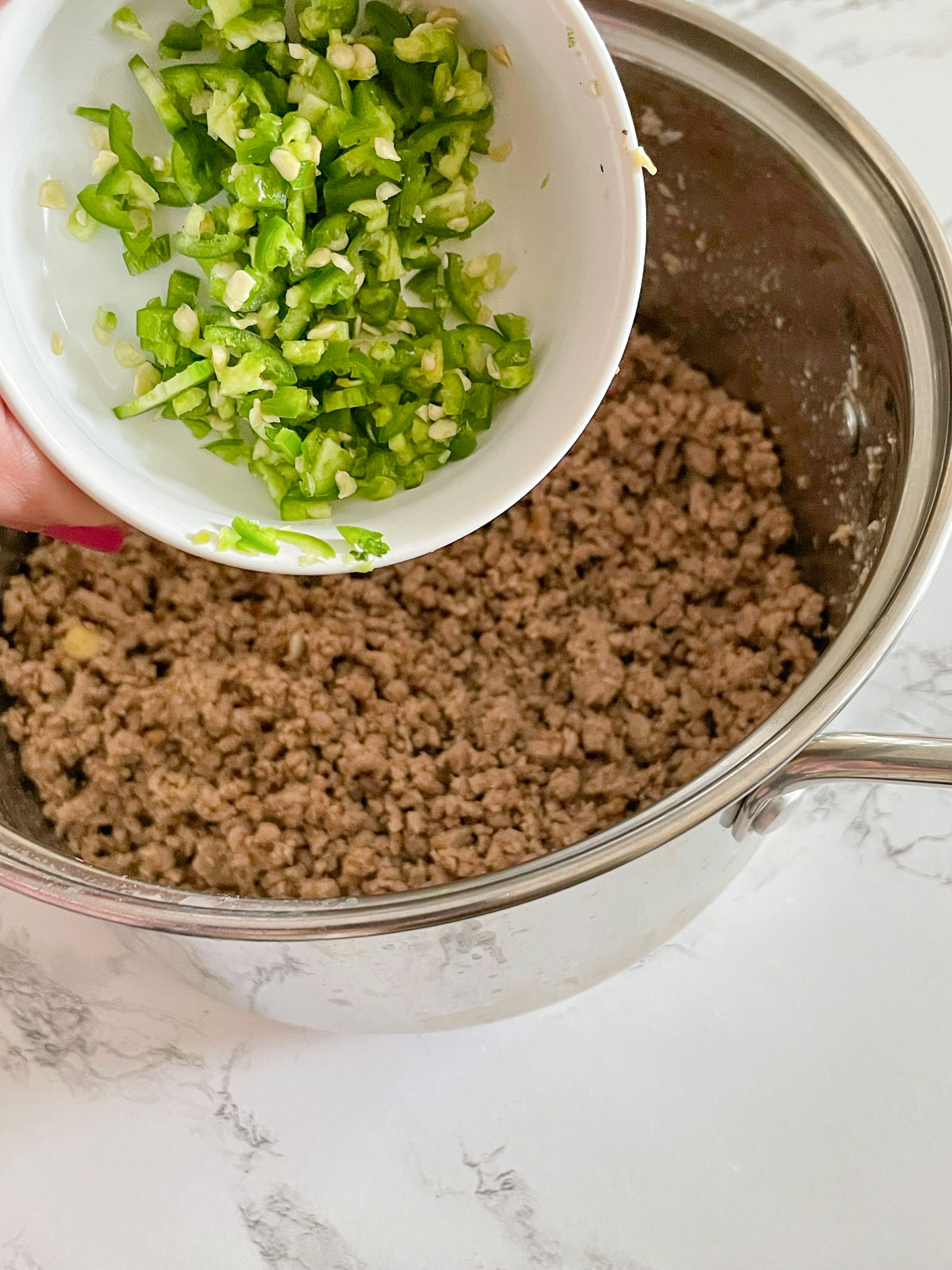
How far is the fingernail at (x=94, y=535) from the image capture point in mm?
1099

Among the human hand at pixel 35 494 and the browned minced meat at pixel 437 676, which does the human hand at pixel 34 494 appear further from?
the browned minced meat at pixel 437 676

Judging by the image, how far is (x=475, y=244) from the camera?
41.2 inches

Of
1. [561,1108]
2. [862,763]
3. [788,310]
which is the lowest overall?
[561,1108]

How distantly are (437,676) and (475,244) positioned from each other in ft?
1.51

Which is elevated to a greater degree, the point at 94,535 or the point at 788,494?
the point at 788,494

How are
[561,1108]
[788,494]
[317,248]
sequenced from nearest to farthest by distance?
[317,248] < [561,1108] < [788,494]

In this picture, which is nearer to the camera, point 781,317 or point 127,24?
point 127,24

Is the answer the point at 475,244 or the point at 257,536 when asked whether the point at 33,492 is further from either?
the point at 475,244

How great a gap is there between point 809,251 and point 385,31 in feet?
1.66

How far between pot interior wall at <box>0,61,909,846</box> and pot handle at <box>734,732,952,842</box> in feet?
0.85

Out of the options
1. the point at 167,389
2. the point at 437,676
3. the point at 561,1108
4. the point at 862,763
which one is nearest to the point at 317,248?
the point at 167,389

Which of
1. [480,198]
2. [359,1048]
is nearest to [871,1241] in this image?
[359,1048]

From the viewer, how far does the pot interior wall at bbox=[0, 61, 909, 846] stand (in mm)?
1104

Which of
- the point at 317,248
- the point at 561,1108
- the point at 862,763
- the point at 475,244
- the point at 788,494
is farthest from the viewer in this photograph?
the point at 788,494
